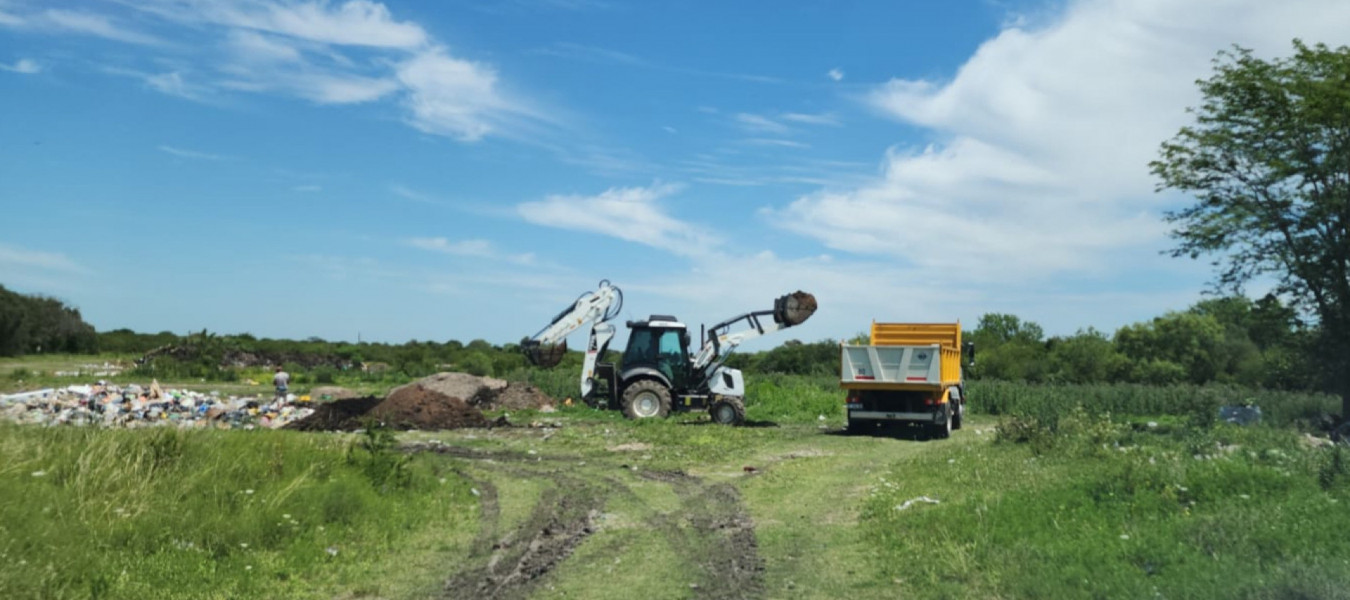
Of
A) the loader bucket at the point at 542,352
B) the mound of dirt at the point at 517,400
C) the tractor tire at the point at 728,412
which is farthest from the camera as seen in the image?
the mound of dirt at the point at 517,400

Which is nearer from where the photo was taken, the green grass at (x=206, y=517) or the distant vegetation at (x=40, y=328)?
the green grass at (x=206, y=517)

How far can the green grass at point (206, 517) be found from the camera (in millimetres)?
8297

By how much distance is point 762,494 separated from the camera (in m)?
14.1

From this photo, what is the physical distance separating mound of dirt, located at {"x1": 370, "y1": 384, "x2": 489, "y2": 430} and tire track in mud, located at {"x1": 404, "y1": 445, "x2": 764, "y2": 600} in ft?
31.9

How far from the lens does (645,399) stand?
27016 millimetres

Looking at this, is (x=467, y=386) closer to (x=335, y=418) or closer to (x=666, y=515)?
(x=335, y=418)

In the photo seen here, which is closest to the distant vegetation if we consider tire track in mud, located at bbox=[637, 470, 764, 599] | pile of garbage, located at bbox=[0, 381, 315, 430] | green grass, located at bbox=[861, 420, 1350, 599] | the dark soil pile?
pile of garbage, located at bbox=[0, 381, 315, 430]

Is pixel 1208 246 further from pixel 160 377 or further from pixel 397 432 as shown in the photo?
pixel 160 377

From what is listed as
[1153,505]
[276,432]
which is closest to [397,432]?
[276,432]

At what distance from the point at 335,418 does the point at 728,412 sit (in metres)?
9.88

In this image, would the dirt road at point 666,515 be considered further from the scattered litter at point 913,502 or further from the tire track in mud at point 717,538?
the scattered litter at point 913,502

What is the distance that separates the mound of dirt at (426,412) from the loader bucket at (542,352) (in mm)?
2325

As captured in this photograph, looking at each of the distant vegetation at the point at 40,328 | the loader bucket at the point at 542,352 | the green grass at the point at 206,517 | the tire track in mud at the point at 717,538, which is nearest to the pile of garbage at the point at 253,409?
the loader bucket at the point at 542,352

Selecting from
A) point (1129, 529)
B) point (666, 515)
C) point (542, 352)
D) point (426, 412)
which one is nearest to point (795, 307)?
point (542, 352)
